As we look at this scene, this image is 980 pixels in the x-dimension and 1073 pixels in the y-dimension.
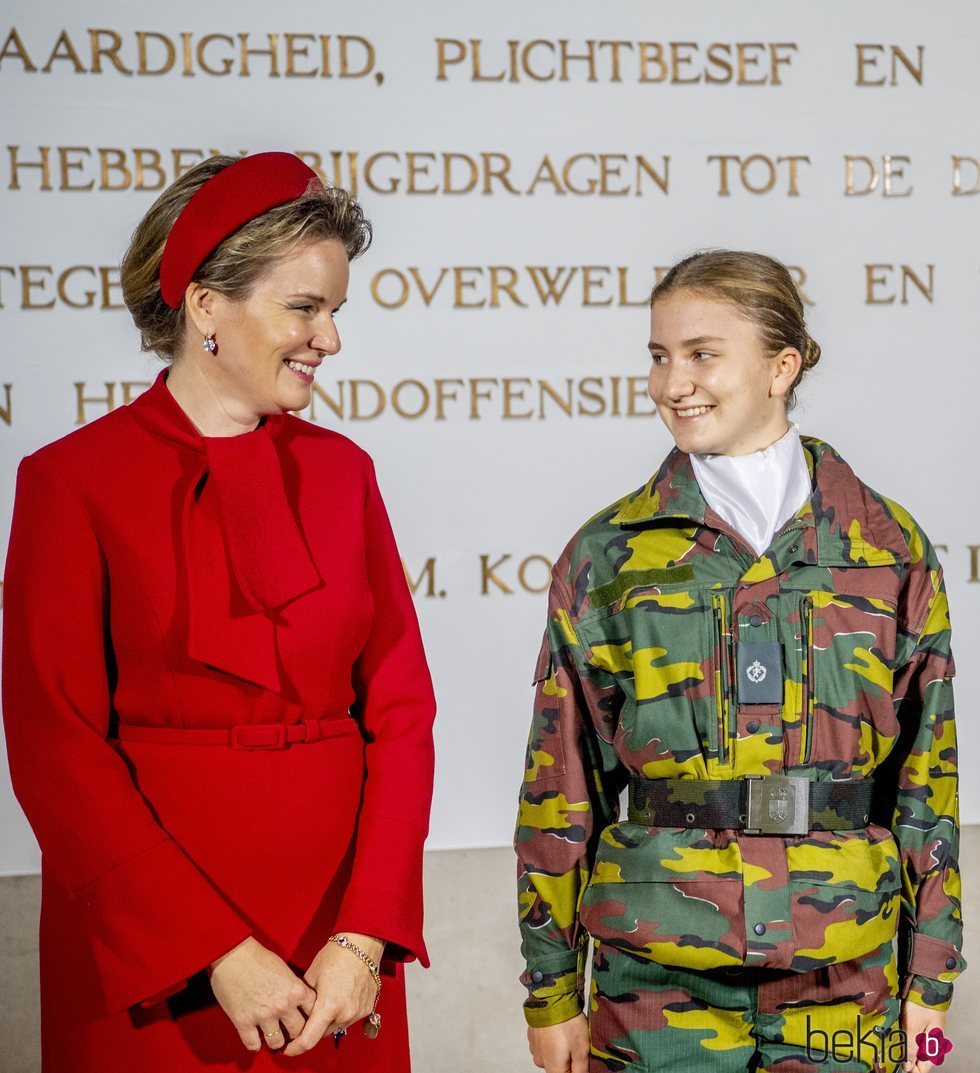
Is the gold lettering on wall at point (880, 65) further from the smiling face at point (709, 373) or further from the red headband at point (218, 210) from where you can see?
the red headband at point (218, 210)

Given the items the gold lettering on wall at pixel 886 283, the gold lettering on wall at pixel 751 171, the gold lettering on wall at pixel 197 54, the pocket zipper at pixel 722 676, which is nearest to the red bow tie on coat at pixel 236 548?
the pocket zipper at pixel 722 676

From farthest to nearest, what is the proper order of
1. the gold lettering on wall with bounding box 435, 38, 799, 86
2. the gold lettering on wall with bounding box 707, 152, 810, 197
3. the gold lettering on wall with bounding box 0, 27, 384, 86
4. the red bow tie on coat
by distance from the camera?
the gold lettering on wall with bounding box 707, 152, 810, 197 → the gold lettering on wall with bounding box 435, 38, 799, 86 → the gold lettering on wall with bounding box 0, 27, 384, 86 → the red bow tie on coat

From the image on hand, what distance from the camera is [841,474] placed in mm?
2102

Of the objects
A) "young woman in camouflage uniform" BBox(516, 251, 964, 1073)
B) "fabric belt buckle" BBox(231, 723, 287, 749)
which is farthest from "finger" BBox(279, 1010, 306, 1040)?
"young woman in camouflage uniform" BBox(516, 251, 964, 1073)

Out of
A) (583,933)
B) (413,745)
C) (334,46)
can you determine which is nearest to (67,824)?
(413,745)

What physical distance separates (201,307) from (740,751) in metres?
0.90

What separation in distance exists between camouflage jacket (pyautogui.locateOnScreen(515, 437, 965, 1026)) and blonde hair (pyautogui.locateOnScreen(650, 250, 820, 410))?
7.8 inches

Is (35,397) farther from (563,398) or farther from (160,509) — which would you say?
(160,509)

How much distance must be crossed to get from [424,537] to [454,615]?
0.20 meters

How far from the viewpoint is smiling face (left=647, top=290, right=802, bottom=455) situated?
2.01 metres

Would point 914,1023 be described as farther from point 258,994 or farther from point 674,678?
point 258,994

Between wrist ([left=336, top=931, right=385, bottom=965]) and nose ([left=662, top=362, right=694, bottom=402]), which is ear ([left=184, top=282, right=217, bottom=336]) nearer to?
nose ([left=662, top=362, right=694, bottom=402])

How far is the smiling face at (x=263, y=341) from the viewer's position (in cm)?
176

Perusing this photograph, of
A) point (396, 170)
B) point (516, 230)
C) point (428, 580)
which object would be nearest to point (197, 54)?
point (396, 170)
